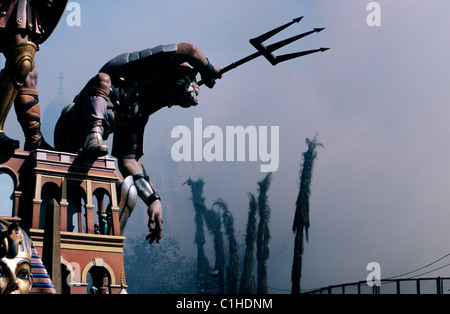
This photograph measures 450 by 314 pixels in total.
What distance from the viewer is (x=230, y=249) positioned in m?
47.7

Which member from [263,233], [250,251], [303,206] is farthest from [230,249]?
[303,206]

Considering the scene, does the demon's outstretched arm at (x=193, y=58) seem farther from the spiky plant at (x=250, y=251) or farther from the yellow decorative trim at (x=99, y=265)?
the spiky plant at (x=250, y=251)

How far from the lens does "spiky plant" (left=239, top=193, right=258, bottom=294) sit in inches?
1751

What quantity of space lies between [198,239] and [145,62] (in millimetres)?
29162

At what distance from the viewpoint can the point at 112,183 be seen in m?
23.7

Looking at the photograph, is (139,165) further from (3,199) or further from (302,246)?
(302,246)

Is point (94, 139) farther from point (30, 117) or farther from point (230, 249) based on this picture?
point (230, 249)

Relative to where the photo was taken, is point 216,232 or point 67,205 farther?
point 216,232

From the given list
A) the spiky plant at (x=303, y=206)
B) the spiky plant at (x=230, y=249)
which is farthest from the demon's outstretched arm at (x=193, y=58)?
the spiky plant at (x=230, y=249)

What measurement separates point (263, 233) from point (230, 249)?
5.29 metres

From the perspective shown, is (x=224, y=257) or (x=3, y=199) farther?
(x=224, y=257)

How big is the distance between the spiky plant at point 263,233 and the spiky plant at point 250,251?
4.57ft
